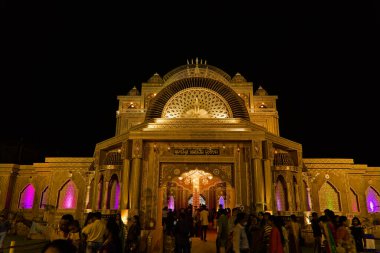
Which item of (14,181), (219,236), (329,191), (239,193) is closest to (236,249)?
(219,236)

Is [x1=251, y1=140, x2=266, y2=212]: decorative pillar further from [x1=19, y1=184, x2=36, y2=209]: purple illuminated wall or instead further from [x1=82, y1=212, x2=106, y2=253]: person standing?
[x1=19, y1=184, x2=36, y2=209]: purple illuminated wall

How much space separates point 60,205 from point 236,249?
58.6 ft

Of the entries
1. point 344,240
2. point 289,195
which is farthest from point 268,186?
point 344,240

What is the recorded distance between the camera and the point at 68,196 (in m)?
20.1

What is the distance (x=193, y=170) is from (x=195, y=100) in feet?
14.3

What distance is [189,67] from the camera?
2222 centimetres

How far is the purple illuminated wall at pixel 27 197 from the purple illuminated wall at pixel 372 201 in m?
24.8

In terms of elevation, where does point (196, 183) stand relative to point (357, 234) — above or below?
above

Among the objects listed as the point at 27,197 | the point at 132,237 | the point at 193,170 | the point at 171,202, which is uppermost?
the point at 193,170

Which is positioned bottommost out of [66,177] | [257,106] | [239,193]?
[239,193]

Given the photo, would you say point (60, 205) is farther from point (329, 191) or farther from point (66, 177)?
point (329, 191)

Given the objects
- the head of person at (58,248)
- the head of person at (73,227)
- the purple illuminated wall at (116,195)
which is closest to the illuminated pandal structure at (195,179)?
the purple illuminated wall at (116,195)

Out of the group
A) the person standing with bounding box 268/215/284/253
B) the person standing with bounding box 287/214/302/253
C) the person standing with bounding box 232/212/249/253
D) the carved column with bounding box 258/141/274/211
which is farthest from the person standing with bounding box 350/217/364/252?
the carved column with bounding box 258/141/274/211

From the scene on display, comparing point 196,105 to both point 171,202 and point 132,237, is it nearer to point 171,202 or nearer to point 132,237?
point 171,202
